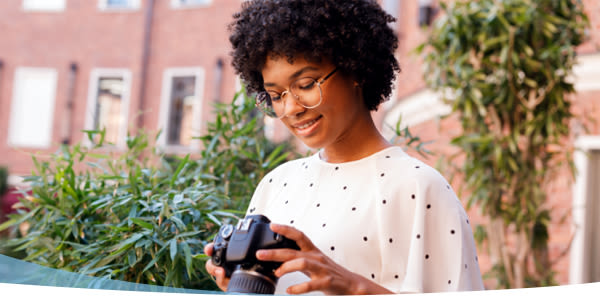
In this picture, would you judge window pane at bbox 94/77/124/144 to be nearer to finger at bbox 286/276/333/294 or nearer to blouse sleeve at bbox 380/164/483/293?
blouse sleeve at bbox 380/164/483/293

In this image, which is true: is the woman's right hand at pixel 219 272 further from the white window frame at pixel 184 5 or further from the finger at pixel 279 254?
the white window frame at pixel 184 5

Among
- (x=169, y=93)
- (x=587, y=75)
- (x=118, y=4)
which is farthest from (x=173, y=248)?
(x=118, y=4)

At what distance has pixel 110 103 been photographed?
11.2 meters

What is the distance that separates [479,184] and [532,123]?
0.42m

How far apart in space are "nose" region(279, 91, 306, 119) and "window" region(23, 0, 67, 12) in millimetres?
11599

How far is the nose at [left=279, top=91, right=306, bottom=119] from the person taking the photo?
890 mm

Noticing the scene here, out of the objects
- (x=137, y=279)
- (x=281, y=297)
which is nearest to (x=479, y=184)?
(x=137, y=279)

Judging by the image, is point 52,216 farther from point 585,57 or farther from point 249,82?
point 585,57

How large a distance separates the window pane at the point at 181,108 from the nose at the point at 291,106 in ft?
32.6

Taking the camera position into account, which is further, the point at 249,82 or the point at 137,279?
the point at 137,279

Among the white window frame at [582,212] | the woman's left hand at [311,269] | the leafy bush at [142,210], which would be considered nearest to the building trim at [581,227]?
the white window frame at [582,212]

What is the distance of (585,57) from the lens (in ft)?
13.1

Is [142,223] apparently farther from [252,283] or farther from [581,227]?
[581,227]

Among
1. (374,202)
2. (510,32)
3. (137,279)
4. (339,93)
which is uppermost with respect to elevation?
(510,32)
